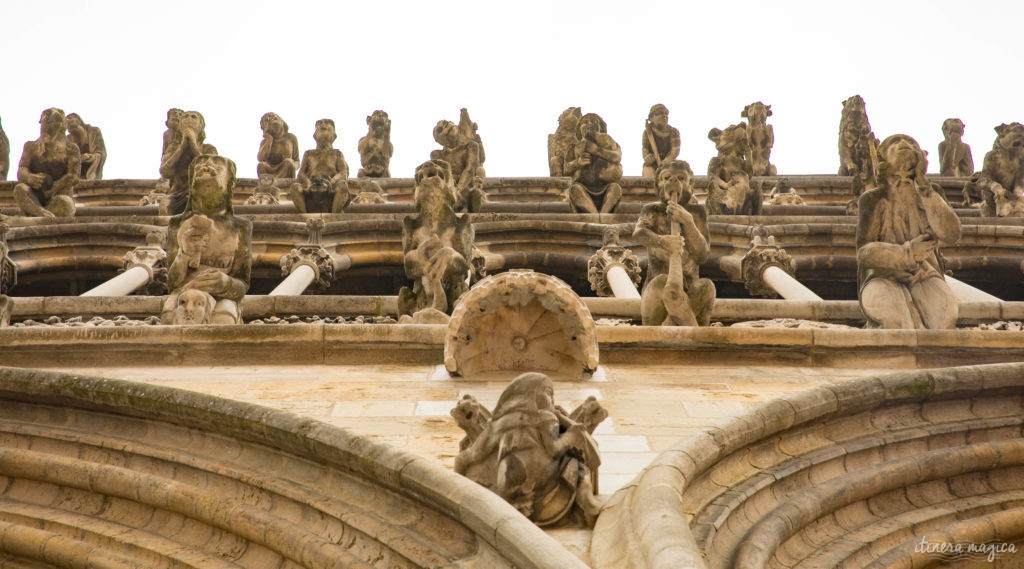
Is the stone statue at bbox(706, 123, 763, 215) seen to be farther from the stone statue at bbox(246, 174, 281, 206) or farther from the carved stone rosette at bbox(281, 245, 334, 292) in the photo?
the stone statue at bbox(246, 174, 281, 206)

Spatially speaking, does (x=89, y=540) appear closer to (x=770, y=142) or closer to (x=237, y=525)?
(x=237, y=525)

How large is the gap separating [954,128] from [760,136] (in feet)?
14.9

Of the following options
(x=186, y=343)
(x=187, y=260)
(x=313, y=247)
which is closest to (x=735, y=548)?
(x=186, y=343)

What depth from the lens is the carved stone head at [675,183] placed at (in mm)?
9531

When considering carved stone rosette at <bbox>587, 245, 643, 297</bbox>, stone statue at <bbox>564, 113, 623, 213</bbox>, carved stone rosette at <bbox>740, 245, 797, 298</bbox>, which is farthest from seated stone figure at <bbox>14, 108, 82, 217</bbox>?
carved stone rosette at <bbox>740, 245, 797, 298</bbox>

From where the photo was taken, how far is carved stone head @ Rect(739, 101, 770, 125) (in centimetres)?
2681

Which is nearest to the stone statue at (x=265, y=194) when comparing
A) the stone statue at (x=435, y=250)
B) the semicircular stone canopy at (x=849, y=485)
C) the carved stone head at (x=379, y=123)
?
the carved stone head at (x=379, y=123)

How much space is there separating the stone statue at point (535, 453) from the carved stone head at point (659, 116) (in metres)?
21.0

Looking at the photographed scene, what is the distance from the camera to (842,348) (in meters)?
8.36

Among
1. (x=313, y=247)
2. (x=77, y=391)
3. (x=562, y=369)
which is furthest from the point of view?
(x=313, y=247)

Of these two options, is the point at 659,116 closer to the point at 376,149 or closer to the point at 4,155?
the point at 376,149

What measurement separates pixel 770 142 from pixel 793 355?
1946 cm

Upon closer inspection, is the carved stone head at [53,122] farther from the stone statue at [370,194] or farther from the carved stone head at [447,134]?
the carved stone head at [447,134]

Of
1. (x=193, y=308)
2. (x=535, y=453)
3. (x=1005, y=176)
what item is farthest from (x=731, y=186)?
(x=535, y=453)
